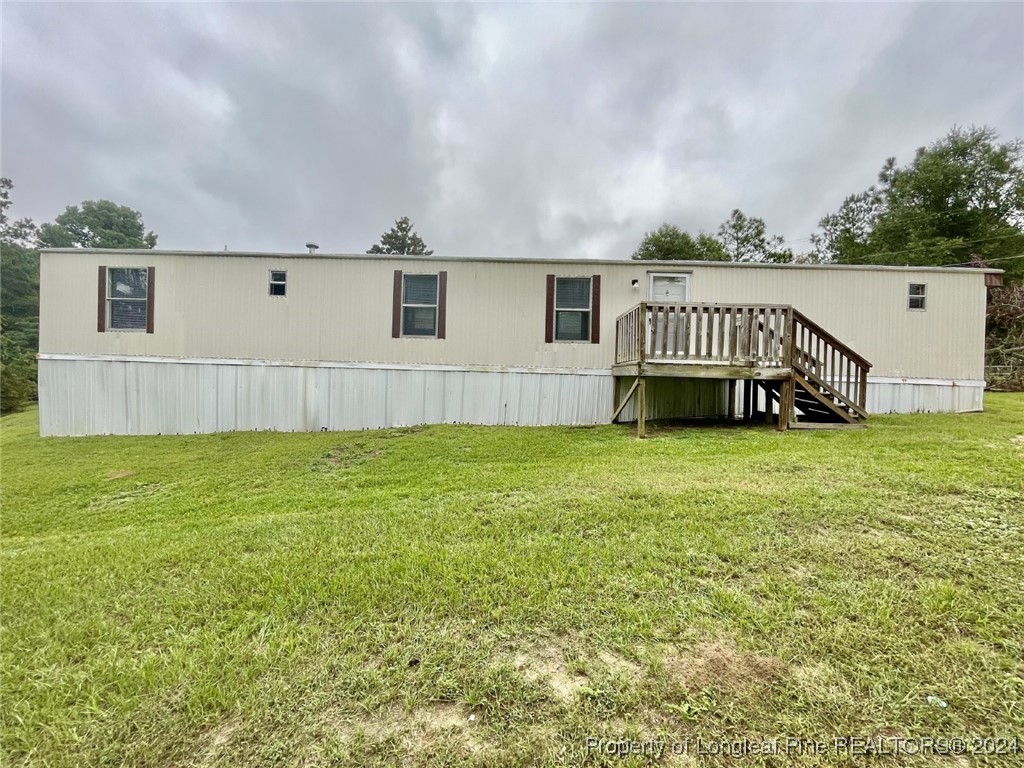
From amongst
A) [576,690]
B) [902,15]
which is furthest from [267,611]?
[902,15]

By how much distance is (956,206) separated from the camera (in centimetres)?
2212

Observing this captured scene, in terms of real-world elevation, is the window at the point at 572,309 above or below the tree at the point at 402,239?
below

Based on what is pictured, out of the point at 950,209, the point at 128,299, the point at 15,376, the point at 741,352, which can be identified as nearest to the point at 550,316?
the point at 741,352

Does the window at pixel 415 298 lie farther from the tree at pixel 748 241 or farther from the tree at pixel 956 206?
the tree at pixel 748 241

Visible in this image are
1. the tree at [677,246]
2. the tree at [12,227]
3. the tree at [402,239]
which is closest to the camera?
the tree at [677,246]

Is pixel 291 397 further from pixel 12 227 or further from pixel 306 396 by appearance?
pixel 12 227

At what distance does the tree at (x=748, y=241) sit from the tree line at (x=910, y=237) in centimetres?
7

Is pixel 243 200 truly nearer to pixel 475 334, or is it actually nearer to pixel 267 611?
pixel 475 334

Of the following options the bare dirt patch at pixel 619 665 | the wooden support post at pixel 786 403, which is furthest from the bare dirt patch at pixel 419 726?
the wooden support post at pixel 786 403

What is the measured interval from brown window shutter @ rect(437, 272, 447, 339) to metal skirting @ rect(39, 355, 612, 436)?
90cm

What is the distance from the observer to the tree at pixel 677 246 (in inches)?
1155

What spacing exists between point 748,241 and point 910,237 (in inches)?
374

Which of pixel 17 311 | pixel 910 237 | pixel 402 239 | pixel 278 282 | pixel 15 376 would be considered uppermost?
pixel 402 239

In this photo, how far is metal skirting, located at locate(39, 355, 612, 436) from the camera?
8.47 meters
